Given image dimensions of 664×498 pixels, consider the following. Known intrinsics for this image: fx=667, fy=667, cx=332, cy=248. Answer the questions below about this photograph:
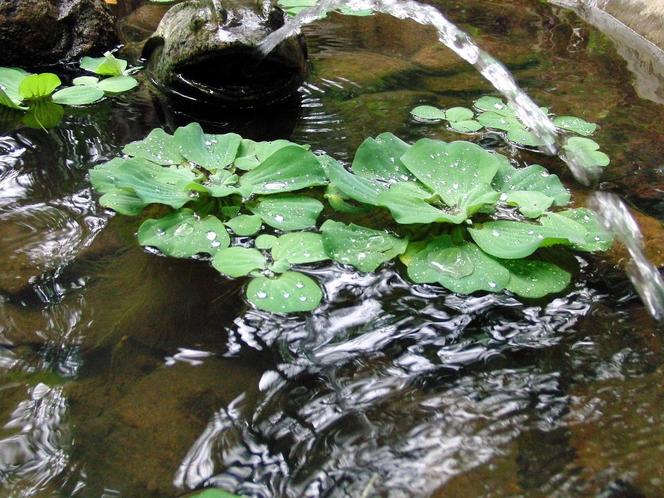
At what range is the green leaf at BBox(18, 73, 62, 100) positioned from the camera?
92.9 inches

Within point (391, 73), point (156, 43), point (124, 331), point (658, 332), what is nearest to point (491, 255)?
point (658, 332)

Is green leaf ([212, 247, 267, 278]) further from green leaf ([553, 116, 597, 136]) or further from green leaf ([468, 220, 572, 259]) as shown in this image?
green leaf ([553, 116, 597, 136])

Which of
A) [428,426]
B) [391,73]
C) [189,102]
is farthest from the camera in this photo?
[391,73]

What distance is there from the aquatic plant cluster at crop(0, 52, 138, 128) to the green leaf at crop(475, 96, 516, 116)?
132cm

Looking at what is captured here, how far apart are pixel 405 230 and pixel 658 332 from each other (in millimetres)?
607

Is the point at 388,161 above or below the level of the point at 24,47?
above

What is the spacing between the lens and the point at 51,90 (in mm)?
2441

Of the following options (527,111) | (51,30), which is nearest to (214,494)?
(527,111)

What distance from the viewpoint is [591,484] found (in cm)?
107

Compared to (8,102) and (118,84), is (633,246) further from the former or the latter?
(8,102)

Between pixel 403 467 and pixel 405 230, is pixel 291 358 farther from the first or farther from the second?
pixel 405 230

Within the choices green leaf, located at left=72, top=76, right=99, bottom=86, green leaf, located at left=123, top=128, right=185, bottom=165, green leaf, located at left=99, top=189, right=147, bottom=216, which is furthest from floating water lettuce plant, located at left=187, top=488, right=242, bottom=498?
green leaf, located at left=72, top=76, right=99, bottom=86

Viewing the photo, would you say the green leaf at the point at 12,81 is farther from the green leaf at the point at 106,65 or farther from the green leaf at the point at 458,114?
the green leaf at the point at 458,114

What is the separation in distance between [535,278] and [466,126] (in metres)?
0.89
